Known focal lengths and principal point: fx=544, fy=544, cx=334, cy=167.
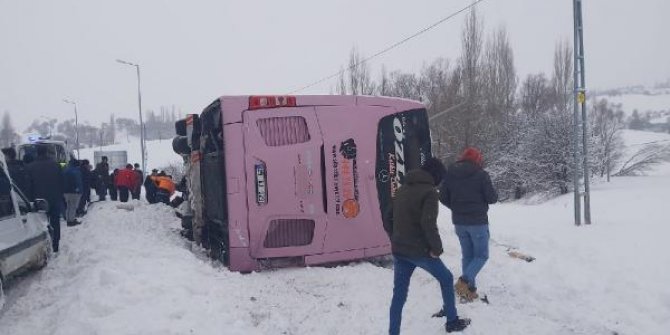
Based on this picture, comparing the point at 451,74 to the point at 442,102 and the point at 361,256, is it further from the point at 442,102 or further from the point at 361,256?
the point at 361,256

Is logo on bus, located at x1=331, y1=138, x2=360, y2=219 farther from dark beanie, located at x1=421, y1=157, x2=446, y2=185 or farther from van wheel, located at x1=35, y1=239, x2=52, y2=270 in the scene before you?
van wheel, located at x1=35, y1=239, x2=52, y2=270

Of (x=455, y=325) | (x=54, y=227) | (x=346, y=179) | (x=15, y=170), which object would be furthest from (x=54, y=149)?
(x=455, y=325)

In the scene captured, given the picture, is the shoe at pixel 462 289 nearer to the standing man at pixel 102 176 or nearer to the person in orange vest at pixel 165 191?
the person in orange vest at pixel 165 191

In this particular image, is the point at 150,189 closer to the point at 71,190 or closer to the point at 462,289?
the point at 71,190

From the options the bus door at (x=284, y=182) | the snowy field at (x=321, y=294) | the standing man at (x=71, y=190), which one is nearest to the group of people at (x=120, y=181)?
the standing man at (x=71, y=190)

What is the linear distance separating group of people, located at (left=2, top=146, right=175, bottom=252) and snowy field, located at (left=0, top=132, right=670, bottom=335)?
1.02 meters

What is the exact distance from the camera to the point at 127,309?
5016mm

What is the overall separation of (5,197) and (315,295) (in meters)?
3.93

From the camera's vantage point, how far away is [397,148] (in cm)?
737

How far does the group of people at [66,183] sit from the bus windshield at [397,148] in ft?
17.6

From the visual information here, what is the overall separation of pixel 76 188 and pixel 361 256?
764cm

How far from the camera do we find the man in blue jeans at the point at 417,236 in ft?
14.9

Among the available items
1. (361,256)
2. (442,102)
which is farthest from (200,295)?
(442,102)

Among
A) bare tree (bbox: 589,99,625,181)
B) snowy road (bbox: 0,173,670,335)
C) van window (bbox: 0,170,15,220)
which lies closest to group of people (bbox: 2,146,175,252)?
snowy road (bbox: 0,173,670,335)
